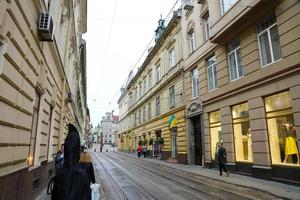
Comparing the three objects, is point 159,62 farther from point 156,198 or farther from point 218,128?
point 156,198

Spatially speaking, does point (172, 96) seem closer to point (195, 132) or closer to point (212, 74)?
point (195, 132)

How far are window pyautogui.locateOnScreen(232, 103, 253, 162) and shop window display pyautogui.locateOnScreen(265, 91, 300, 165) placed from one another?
1598 millimetres

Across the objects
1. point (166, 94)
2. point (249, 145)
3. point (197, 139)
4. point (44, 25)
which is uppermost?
point (166, 94)

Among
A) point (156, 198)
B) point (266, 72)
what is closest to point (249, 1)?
point (266, 72)

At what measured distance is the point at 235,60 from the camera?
15125 millimetres

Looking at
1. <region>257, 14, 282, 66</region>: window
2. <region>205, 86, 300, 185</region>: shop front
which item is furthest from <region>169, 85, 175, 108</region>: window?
<region>257, 14, 282, 66</region>: window

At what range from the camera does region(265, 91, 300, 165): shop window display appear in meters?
10.8

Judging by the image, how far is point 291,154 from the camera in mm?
10773

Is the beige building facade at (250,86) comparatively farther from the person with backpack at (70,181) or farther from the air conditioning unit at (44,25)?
the person with backpack at (70,181)

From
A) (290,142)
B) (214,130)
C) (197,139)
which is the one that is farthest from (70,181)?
(197,139)

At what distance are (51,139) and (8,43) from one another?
26.3 ft

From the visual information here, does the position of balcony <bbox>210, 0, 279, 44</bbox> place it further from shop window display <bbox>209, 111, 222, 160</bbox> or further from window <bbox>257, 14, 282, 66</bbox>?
shop window display <bbox>209, 111, 222, 160</bbox>

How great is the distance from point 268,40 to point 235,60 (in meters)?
2.85

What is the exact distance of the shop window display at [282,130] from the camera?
35.4ft
